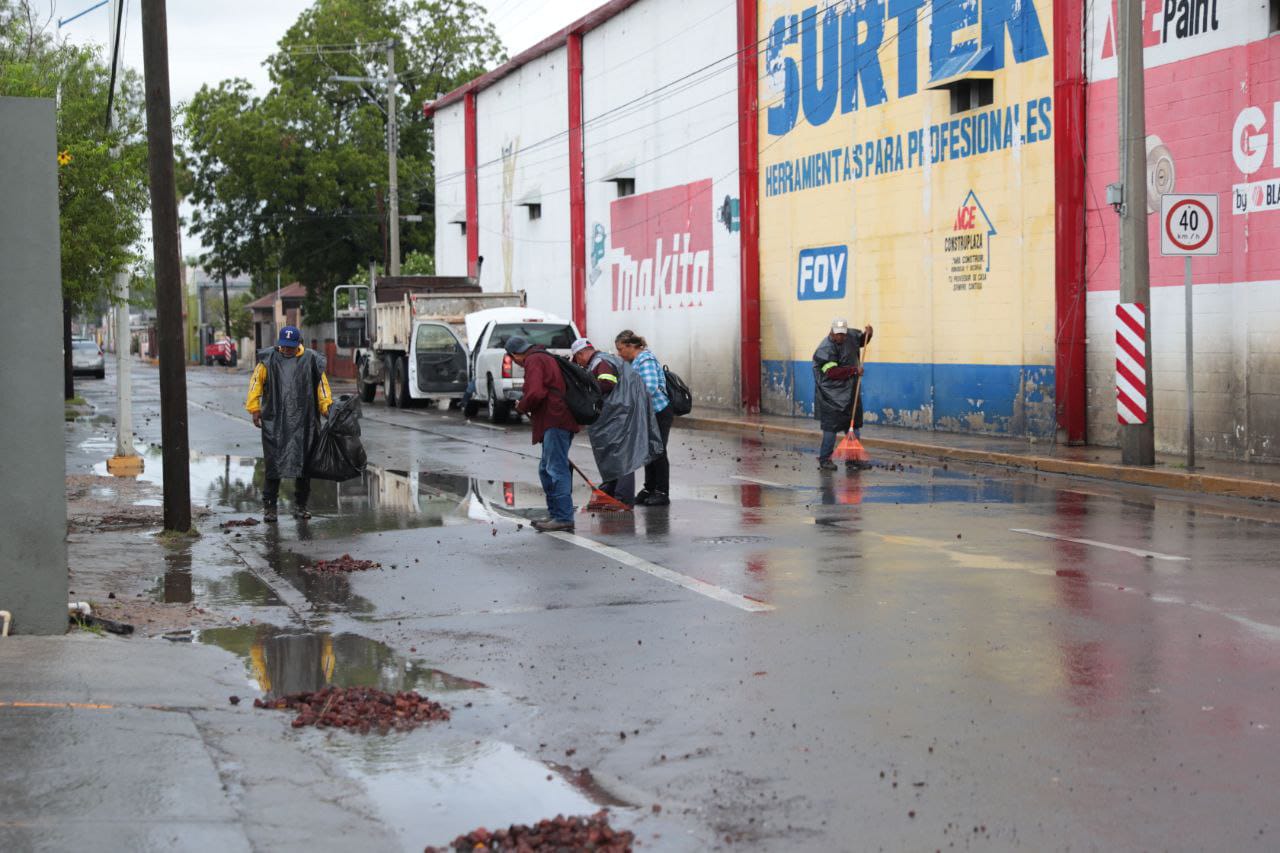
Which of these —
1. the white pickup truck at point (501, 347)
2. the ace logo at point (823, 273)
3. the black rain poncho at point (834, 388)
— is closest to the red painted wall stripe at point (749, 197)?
the ace logo at point (823, 273)

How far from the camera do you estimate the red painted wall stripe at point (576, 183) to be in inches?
1532

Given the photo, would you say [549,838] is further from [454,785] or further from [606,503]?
[606,503]

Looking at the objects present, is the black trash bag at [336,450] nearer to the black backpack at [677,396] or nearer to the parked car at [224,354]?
the black backpack at [677,396]

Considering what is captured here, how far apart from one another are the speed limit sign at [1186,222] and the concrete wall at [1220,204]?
151 centimetres

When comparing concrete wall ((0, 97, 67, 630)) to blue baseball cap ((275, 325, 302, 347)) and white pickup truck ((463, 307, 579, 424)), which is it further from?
white pickup truck ((463, 307, 579, 424))

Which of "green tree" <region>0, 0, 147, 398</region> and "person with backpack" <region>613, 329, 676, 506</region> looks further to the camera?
"green tree" <region>0, 0, 147, 398</region>

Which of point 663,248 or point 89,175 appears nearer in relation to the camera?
point 89,175

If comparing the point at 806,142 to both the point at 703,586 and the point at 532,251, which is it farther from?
A: the point at 703,586

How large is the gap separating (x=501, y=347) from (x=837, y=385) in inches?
488

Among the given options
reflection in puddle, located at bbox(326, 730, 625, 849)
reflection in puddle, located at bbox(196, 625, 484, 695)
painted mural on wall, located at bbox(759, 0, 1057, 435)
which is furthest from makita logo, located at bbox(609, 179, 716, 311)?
reflection in puddle, located at bbox(326, 730, 625, 849)

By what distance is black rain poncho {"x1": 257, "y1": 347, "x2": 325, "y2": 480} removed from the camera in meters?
13.8

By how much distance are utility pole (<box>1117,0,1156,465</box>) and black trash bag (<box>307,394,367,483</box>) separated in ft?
28.5

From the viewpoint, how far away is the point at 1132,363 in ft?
56.2

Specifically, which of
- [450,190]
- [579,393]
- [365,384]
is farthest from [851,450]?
[450,190]
